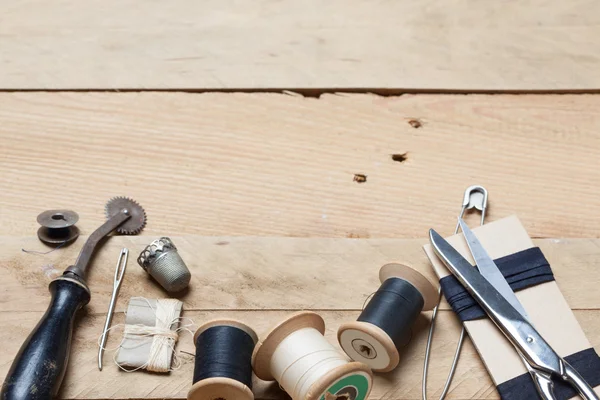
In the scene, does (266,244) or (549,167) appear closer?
(266,244)

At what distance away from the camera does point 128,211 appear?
157 cm

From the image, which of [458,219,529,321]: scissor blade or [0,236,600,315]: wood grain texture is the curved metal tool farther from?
[458,219,529,321]: scissor blade

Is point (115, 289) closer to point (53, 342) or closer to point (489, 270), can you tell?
point (53, 342)

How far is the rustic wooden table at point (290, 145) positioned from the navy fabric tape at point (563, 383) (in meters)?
0.04

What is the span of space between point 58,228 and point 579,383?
3.21ft

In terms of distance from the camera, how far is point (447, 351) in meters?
1.40

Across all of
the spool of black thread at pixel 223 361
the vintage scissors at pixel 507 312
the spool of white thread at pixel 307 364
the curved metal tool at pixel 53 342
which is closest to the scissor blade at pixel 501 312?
the vintage scissors at pixel 507 312
